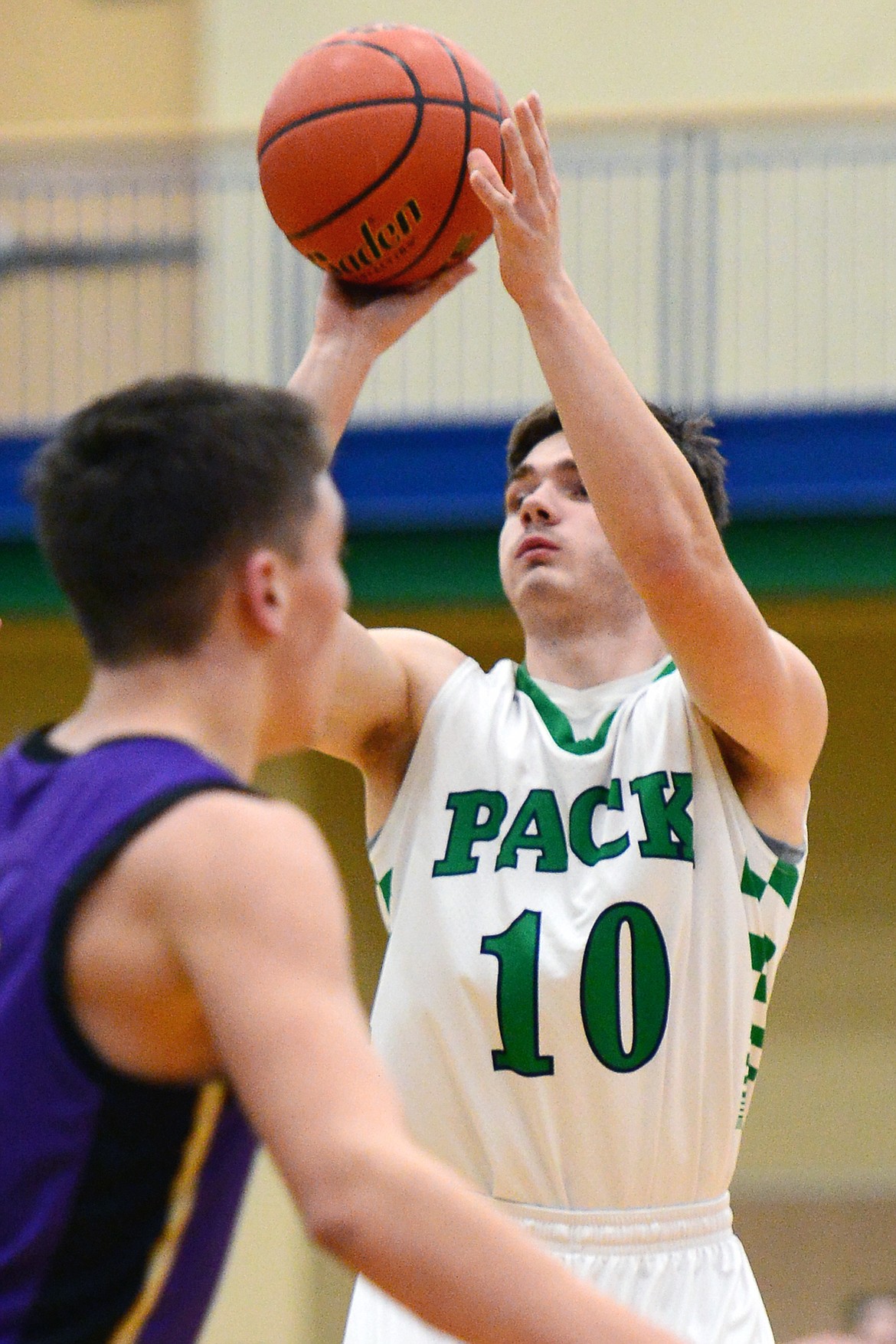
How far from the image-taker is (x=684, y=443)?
128 inches

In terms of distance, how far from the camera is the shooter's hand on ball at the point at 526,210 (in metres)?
2.67

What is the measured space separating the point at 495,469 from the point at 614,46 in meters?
3.15

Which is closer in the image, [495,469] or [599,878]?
[599,878]

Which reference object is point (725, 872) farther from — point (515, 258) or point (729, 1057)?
point (515, 258)

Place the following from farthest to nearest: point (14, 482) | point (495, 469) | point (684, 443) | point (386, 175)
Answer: point (14, 482), point (495, 469), point (684, 443), point (386, 175)

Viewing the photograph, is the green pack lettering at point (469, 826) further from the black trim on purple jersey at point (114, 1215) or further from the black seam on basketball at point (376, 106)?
the black trim on purple jersey at point (114, 1215)

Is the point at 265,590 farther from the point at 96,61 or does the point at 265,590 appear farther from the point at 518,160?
the point at 96,61

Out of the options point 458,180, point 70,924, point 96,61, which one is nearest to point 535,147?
point 458,180

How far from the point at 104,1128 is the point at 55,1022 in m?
0.09

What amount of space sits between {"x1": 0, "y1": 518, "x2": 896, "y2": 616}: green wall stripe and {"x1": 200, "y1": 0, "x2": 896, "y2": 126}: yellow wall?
2.97m

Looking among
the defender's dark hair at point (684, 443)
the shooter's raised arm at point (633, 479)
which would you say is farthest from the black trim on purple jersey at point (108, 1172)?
the defender's dark hair at point (684, 443)

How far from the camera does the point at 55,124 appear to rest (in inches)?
383

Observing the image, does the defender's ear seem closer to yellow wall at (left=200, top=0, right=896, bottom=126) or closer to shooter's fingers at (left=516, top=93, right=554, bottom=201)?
shooter's fingers at (left=516, top=93, right=554, bottom=201)

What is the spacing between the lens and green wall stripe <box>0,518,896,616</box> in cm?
678
